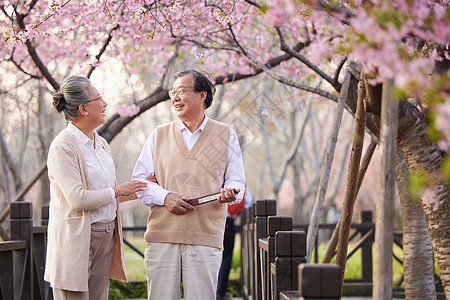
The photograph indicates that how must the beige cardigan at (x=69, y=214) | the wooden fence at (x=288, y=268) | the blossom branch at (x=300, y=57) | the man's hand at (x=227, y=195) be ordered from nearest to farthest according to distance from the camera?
the wooden fence at (x=288, y=268) < the beige cardigan at (x=69, y=214) < the man's hand at (x=227, y=195) < the blossom branch at (x=300, y=57)

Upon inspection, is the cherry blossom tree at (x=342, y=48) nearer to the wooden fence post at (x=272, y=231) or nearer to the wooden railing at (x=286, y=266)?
the wooden railing at (x=286, y=266)

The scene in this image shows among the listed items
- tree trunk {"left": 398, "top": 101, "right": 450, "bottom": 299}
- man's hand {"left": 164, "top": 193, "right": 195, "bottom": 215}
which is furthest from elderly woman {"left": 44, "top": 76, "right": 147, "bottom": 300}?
tree trunk {"left": 398, "top": 101, "right": 450, "bottom": 299}

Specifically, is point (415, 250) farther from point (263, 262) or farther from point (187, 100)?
point (187, 100)

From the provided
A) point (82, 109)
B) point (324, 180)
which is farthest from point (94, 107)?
point (324, 180)

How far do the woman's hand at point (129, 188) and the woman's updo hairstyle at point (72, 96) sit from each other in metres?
0.51

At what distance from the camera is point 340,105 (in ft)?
15.2

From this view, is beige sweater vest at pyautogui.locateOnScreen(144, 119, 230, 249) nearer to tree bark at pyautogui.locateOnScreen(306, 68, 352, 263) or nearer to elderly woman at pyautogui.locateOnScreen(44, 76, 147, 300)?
elderly woman at pyautogui.locateOnScreen(44, 76, 147, 300)

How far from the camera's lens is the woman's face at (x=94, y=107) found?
355cm

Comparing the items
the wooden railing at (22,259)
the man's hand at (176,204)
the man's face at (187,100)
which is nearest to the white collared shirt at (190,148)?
the man's face at (187,100)

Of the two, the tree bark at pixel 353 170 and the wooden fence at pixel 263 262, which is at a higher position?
the tree bark at pixel 353 170

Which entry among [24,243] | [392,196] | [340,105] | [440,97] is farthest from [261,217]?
→ [440,97]

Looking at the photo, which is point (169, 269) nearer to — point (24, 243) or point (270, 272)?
point (270, 272)

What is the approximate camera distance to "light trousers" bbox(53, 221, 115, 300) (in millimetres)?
3504

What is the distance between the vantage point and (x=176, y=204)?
356cm
